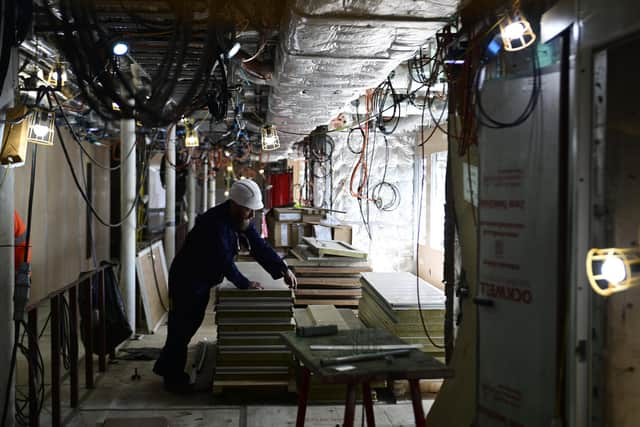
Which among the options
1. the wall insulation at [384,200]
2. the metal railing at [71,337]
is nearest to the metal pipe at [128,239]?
the metal railing at [71,337]

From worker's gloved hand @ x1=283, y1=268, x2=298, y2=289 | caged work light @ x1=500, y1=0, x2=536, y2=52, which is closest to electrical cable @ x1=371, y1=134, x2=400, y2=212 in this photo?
worker's gloved hand @ x1=283, y1=268, x2=298, y2=289

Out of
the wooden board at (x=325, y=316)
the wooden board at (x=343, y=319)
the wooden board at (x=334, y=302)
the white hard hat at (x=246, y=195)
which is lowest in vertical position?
the wooden board at (x=334, y=302)

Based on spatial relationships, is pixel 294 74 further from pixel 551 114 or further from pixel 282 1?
pixel 551 114

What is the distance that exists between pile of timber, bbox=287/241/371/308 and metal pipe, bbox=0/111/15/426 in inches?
155

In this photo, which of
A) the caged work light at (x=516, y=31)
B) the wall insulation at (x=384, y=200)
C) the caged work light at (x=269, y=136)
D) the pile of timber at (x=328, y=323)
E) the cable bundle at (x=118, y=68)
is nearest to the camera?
the caged work light at (x=516, y=31)

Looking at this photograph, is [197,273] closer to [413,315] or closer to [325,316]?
[325,316]

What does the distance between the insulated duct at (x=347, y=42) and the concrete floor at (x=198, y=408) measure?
2.34m

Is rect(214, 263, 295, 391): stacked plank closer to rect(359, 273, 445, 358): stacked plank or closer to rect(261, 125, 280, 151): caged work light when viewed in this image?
rect(359, 273, 445, 358): stacked plank

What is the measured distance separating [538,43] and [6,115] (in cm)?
269

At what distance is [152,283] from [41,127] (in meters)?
3.93

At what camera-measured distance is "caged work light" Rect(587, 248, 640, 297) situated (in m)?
→ 2.13

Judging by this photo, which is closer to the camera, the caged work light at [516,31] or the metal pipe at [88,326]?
the caged work light at [516,31]

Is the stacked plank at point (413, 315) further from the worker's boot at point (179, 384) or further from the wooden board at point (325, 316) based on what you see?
Result: the worker's boot at point (179, 384)

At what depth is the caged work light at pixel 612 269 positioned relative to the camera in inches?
83.9
